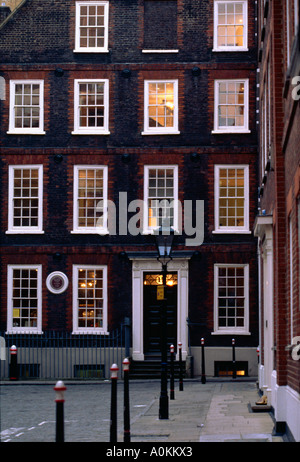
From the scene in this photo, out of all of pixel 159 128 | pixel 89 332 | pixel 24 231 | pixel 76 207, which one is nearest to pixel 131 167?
pixel 159 128

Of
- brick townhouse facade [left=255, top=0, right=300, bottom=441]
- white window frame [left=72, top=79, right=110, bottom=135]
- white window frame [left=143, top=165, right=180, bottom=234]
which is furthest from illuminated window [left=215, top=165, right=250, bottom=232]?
brick townhouse facade [left=255, top=0, right=300, bottom=441]

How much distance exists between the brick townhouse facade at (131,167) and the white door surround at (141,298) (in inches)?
1.7

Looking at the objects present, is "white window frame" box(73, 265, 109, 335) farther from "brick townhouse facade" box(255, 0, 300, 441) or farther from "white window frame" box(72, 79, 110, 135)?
"brick townhouse facade" box(255, 0, 300, 441)

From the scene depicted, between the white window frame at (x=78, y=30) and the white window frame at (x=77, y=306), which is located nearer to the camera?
the white window frame at (x=77, y=306)

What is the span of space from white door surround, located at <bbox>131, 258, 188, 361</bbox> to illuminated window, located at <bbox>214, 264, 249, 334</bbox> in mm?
1022

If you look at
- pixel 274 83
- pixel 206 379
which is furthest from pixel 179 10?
pixel 274 83

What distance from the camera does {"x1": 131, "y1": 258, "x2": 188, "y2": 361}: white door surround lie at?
26766 millimetres

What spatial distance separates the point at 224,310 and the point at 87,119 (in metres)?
7.55

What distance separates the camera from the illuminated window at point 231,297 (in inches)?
1061

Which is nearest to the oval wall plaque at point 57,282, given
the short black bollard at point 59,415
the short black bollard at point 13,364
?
the short black bollard at point 13,364

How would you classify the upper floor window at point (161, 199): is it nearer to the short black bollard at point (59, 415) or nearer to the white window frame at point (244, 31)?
the white window frame at point (244, 31)

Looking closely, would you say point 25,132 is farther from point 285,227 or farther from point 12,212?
point 285,227
